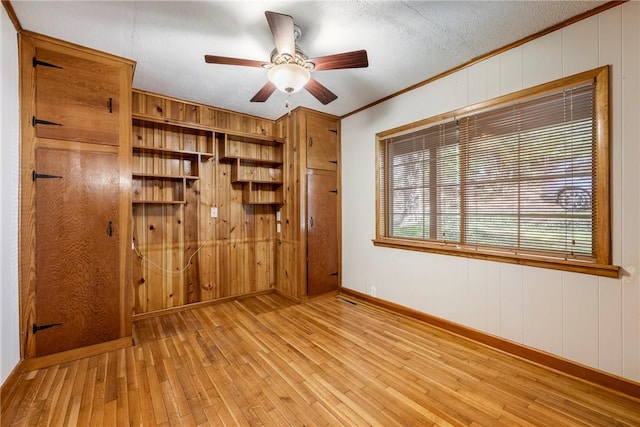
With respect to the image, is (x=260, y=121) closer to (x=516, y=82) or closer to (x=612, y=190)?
(x=516, y=82)

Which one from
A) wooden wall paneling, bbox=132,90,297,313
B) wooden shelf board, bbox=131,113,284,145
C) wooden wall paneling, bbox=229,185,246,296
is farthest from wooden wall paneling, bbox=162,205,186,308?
wooden shelf board, bbox=131,113,284,145

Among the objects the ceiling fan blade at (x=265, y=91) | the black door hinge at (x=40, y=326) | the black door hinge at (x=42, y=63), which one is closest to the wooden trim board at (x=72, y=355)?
the black door hinge at (x=40, y=326)

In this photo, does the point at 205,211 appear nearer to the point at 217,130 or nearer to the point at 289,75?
the point at 217,130

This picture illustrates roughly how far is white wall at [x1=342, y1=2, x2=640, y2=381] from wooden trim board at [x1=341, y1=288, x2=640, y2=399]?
0.05m

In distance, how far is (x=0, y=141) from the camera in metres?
1.84

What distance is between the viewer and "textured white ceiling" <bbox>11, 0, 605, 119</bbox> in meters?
1.87

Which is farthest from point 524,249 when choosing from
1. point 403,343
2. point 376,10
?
point 376,10

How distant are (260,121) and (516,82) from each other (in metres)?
3.14

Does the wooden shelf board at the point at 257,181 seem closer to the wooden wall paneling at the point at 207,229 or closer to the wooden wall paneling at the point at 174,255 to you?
the wooden wall paneling at the point at 207,229

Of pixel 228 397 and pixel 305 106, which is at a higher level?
pixel 305 106

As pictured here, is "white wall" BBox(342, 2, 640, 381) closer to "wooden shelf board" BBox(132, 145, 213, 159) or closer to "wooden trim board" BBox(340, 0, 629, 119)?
"wooden trim board" BBox(340, 0, 629, 119)

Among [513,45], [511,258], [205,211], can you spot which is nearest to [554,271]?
[511,258]

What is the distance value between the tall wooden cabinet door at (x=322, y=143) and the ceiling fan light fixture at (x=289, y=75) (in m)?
1.76

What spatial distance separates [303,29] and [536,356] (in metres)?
3.17
